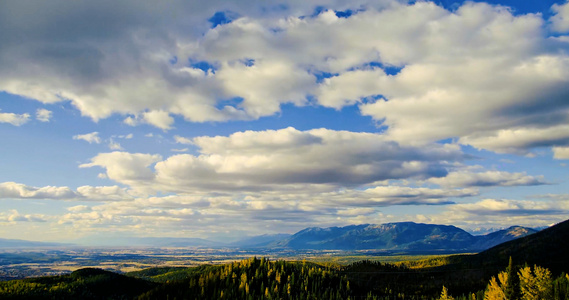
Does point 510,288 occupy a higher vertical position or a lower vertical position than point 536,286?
lower

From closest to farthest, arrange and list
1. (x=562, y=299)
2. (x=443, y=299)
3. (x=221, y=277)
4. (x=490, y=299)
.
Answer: (x=443, y=299), (x=490, y=299), (x=562, y=299), (x=221, y=277)

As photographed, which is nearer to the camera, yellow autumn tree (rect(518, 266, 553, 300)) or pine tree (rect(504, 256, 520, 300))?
yellow autumn tree (rect(518, 266, 553, 300))

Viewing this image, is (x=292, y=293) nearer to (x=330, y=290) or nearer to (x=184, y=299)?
(x=330, y=290)

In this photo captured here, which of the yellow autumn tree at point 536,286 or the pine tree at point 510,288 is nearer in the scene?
the yellow autumn tree at point 536,286

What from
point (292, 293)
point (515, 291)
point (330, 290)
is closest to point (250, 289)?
point (292, 293)

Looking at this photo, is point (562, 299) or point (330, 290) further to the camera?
point (330, 290)

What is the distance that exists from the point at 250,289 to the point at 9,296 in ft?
370

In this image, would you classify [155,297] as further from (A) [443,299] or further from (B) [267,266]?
(A) [443,299]

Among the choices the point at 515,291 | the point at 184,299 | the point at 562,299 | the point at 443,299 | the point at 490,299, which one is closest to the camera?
the point at 443,299

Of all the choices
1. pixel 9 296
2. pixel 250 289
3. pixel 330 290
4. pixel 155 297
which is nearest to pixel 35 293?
pixel 9 296

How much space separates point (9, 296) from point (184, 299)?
272ft

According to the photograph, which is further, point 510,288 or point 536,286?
point 510,288

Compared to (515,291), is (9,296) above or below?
below

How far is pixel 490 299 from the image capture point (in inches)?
3907
